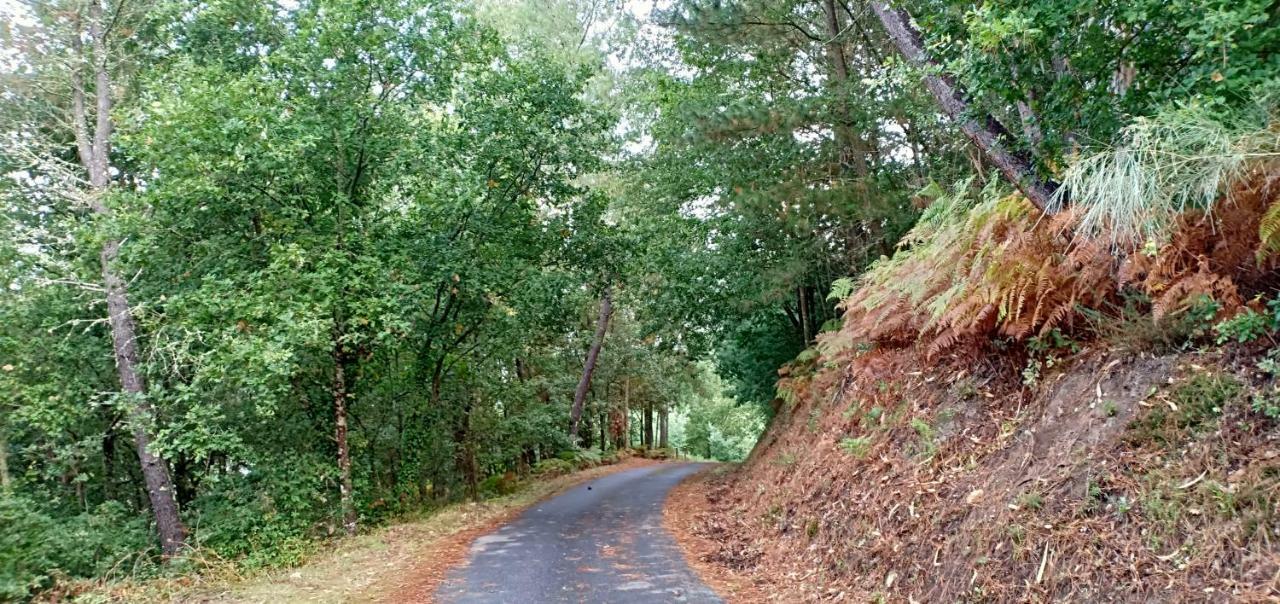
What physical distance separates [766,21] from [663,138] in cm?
414

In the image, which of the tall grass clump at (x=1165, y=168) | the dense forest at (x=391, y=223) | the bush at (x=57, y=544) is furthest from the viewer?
the bush at (x=57, y=544)

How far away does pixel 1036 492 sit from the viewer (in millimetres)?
4703

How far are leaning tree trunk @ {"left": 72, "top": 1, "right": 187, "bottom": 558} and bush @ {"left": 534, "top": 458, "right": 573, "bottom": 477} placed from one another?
11458 mm

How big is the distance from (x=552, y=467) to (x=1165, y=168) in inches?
778

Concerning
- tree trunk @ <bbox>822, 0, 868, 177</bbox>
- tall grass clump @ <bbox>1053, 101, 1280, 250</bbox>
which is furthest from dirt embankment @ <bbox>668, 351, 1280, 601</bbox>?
tree trunk @ <bbox>822, 0, 868, 177</bbox>

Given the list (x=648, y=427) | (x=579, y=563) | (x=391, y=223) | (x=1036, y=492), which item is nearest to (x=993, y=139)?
(x=1036, y=492)

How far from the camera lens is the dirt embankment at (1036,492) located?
368cm

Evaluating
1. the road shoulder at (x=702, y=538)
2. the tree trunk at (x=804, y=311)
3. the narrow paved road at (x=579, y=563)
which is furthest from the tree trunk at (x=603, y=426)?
the narrow paved road at (x=579, y=563)

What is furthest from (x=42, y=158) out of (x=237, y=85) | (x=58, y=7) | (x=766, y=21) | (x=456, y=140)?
(x=766, y=21)

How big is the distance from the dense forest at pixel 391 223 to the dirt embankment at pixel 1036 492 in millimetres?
581

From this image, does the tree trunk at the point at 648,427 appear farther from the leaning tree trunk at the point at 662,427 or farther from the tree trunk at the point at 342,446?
the tree trunk at the point at 342,446

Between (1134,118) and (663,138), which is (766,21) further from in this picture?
(1134,118)

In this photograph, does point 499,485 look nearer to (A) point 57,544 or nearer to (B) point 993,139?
(A) point 57,544

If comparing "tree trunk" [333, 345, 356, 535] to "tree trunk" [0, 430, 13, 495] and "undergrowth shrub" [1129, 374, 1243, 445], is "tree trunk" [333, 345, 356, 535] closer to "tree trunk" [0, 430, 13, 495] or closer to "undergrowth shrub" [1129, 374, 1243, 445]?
"tree trunk" [0, 430, 13, 495]
